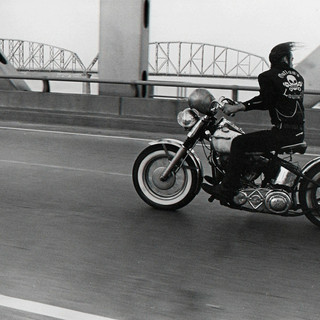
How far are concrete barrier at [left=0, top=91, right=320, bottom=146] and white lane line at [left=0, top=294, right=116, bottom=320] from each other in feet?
34.3

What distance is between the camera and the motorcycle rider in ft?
20.9

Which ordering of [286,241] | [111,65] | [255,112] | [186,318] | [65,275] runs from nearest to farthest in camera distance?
[186,318]
[65,275]
[286,241]
[255,112]
[111,65]

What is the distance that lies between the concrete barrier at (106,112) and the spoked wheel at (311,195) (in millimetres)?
7843

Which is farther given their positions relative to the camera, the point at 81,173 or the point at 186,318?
the point at 81,173

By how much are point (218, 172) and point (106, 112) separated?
411 inches

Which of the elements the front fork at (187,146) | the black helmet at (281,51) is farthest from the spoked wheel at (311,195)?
the front fork at (187,146)

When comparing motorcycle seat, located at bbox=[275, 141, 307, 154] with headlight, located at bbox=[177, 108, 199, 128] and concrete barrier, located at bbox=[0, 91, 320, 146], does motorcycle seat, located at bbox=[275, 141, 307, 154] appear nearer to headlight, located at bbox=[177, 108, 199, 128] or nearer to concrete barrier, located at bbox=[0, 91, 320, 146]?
headlight, located at bbox=[177, 108, 199, 128]

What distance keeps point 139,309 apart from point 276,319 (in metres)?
0.82

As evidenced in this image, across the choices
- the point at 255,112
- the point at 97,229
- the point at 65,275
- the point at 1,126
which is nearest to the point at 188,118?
the point at 97,229

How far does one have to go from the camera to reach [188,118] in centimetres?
692

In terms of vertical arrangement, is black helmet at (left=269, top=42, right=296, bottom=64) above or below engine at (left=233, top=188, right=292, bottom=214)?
above

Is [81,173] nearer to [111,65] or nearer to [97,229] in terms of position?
[97,229]

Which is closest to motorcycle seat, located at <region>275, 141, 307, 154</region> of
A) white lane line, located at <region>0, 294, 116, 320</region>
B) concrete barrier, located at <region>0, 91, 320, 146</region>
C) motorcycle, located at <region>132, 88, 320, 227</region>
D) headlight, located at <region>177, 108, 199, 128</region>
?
motorcycle, located at <region>132, 88, 320, 227</region>

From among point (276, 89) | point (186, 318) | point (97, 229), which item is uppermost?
point (276, 89)
